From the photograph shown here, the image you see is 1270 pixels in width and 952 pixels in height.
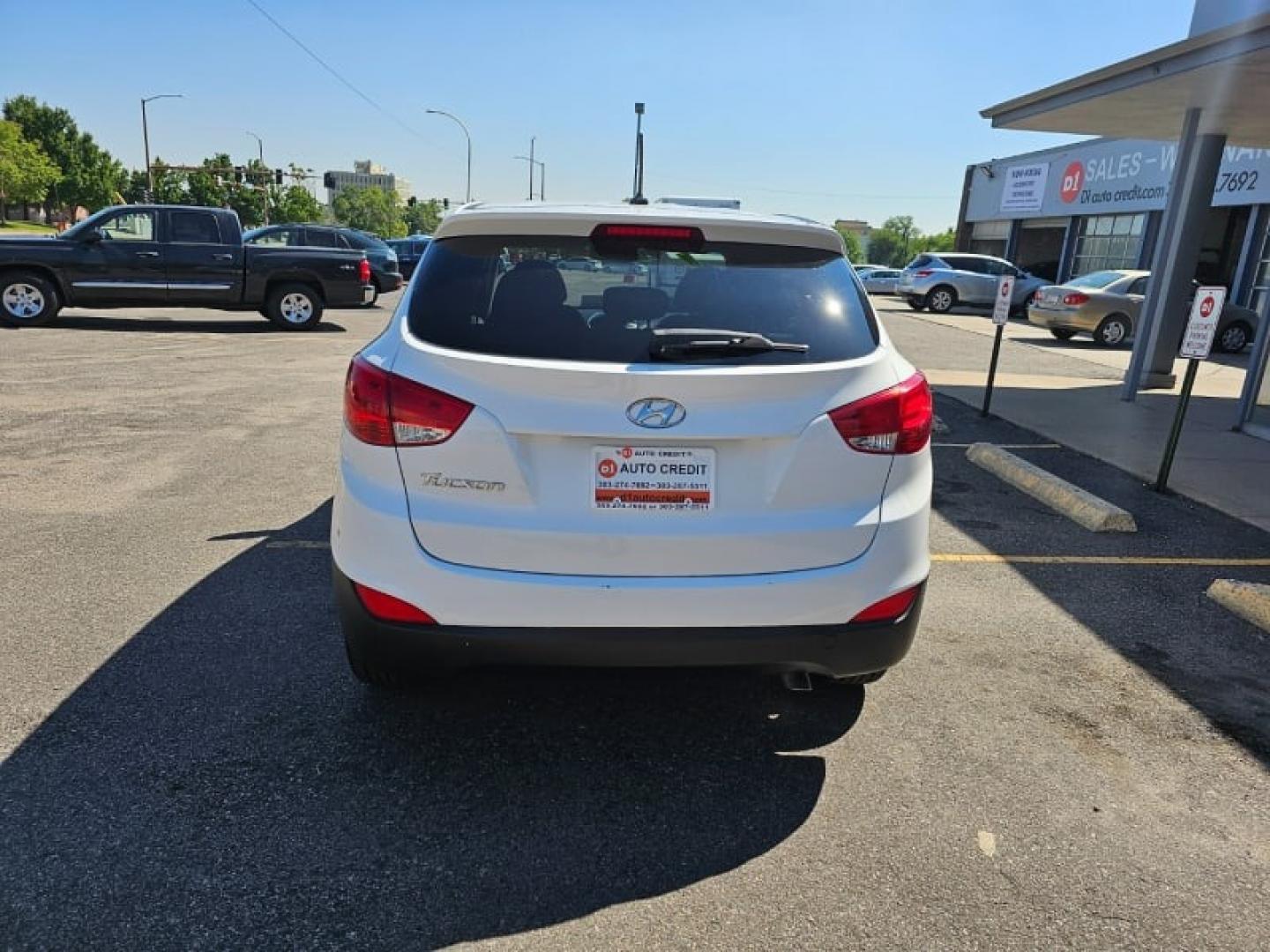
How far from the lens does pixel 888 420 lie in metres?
2.74

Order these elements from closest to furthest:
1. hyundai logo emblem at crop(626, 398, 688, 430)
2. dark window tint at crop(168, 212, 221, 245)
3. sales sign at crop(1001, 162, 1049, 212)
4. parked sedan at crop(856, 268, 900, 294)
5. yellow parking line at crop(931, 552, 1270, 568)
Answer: hyundai logo emblem at crop(626, 398, 688, 430), yellow parking line at crop(931, 552, 1270, 568), dark window tint at crop(168, 212, 221, 245), sales sign at crop(1001, 162, 1049, 212), parked sedan at crop(856, 268, 900, 294)

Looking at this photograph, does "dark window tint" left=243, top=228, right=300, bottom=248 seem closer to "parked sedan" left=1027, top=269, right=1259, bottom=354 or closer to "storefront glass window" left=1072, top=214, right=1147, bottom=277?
"parked sedan" left=1027, top=269, right=1259, bottom=354

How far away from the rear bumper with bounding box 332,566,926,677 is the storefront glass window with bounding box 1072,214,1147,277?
102ft

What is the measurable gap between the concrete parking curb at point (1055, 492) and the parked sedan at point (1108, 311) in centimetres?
1270

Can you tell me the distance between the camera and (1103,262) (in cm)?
3109

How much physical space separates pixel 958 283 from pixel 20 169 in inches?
3055

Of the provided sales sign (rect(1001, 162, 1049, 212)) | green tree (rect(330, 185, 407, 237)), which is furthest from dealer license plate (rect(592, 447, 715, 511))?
green tree (rect(330, 185, 407, 237))

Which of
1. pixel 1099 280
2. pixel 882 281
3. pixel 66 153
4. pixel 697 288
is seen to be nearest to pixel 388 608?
pixel 697 288

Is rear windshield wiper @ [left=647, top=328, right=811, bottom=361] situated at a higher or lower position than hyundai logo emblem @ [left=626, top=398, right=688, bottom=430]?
higher

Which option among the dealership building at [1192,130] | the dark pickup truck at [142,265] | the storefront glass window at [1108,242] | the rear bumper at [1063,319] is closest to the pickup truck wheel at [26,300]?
the dark pickup truck at [142,265]

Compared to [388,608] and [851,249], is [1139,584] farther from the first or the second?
[851,249]

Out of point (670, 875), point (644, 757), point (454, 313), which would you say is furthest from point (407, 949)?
point (454, 313)

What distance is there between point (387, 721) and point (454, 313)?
148 centimetres

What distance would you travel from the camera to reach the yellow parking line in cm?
514
